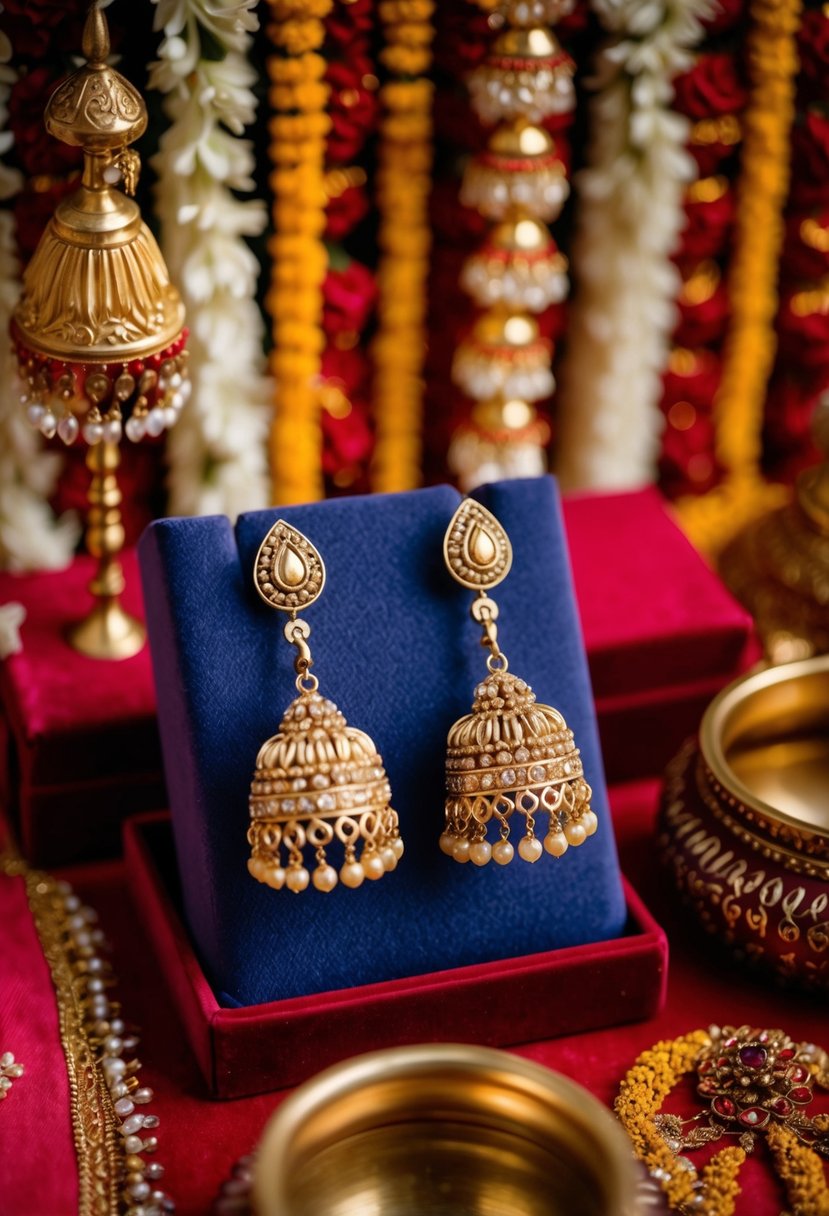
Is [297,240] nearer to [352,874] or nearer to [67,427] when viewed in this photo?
[67,427]

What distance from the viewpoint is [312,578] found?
107 cm

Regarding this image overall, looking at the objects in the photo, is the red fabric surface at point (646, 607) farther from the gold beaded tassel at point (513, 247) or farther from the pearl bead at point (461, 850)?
the pearl bead at point (461, 850)

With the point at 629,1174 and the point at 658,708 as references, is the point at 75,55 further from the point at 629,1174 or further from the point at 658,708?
the point at 629,1174

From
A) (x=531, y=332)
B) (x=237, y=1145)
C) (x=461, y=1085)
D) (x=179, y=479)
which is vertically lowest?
(x=237, y=1145)

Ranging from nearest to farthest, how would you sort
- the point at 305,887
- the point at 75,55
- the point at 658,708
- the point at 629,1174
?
the point at 629,1174
the point at 305,887
the point at 75,55
the point at 658,708

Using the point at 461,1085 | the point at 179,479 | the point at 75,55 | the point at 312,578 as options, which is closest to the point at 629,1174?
the point at 461,1085

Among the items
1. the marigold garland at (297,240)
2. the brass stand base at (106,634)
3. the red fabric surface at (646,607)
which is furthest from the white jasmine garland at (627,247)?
the brass stand base at (106,634)

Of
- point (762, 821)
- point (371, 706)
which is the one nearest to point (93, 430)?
point (371, 706)

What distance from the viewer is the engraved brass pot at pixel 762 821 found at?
3.59ft

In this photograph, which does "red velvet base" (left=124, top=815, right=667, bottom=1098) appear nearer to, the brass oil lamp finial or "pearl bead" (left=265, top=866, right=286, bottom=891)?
"pearl bead" (left=265, top=866, right=286, bottom=891)

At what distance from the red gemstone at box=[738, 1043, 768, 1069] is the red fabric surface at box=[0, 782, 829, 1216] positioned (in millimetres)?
40

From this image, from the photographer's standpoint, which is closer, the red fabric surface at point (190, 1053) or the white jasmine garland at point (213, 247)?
the red fabric surface at point (190, 1053)

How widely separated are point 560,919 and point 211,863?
0.25 meters

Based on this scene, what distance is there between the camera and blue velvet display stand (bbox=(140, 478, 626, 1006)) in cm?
105
